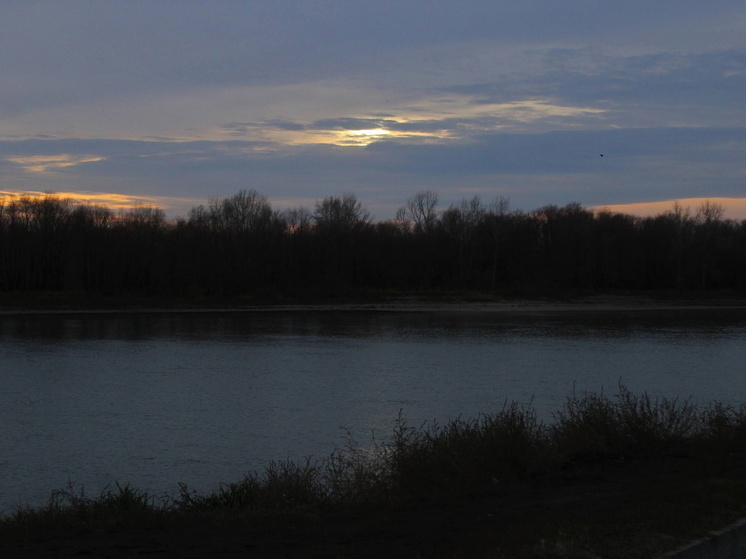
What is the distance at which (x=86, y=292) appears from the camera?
67.2 meters

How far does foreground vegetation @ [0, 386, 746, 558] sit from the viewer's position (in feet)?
19.9

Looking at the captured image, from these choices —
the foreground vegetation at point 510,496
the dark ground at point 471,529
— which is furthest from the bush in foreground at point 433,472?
the dark ground at point 471,529

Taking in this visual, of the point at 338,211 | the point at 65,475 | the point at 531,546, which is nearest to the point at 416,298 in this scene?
the point at 338,211

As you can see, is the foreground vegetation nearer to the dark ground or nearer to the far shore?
the dark ground

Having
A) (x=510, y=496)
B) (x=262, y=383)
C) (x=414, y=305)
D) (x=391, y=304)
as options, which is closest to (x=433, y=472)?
(x=510, y=496)

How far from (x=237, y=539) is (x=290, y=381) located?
1485cm

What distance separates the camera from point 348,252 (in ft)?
287

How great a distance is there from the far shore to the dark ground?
50.4 m

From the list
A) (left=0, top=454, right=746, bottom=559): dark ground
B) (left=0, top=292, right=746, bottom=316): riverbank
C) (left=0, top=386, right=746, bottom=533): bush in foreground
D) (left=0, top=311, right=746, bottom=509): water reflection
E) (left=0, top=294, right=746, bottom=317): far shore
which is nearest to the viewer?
(left=0, top=454, right=746, bottom=559): dark ground

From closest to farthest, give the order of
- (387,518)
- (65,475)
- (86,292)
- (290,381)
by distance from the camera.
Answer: (387,518)
(65,475)
(290,381)
(86,292)

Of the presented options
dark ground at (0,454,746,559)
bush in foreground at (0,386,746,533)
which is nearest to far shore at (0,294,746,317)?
bush in foreground at (0,386,746,533)

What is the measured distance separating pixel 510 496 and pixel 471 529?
1.58 meters

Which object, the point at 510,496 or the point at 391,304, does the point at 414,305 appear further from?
the point at 510,496

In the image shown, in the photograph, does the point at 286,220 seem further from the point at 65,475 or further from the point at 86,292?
the point at 65,475
